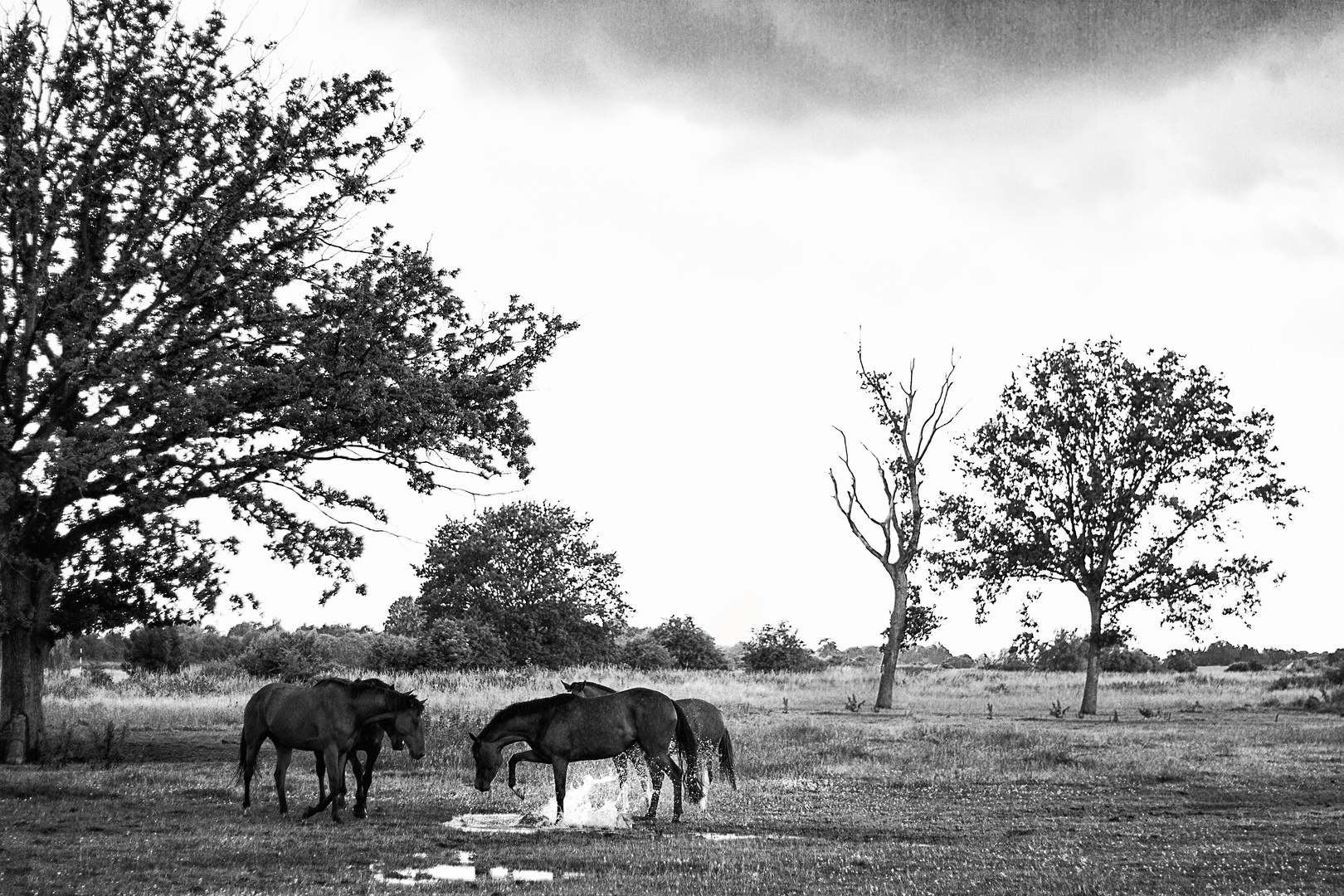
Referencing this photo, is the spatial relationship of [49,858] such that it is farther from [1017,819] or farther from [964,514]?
[964,514]

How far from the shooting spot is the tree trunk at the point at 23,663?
846 inches

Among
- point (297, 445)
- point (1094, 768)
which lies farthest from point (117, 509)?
point (1094, 768)

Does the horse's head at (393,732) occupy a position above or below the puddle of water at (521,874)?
above

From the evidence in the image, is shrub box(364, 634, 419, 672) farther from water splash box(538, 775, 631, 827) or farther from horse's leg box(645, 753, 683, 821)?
horse's leg box(645, 753, 683, 821)

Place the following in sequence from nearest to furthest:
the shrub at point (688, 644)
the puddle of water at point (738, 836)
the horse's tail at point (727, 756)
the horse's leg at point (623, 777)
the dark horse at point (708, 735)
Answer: the puddle of water at point (738, 836) → the horse's leg at point (623, 777) → the dark horse at point (708, 735) → the horse's tail at point (727, 756) → the shrub at point (688, 644)

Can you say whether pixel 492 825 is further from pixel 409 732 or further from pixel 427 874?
pixel 427 874

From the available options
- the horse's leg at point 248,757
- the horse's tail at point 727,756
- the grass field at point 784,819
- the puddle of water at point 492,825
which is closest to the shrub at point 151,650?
the grass field at point 784,819

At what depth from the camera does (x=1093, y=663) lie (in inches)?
1780

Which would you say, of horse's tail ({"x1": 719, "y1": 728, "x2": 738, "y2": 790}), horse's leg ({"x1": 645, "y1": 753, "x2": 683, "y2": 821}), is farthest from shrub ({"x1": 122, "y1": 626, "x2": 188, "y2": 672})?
horse's leg ({"x1": 645, "y1": 753, "x2": 683, "y2": 821})

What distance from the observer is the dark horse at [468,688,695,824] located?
15.0 m

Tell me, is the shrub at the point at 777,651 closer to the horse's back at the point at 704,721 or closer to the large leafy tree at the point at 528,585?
the large leafy tree at the point at 528,585

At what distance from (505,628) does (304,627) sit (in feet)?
65.8

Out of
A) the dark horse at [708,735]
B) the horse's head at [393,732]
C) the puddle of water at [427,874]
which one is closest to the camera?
the puddle of water at [427,874]

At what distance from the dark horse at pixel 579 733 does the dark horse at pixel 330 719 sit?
103cm
